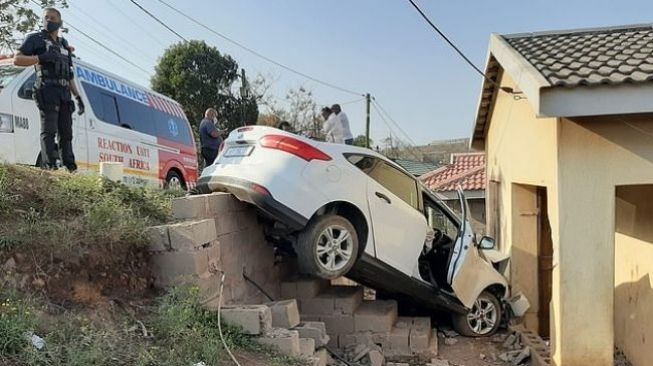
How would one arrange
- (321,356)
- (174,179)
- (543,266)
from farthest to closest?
1. (174,179)
2. (543,266)
3. (321,356)

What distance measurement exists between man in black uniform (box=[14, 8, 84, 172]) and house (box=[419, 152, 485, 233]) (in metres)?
12.8

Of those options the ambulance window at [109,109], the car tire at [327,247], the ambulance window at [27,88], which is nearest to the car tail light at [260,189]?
the car tire at [327,247]

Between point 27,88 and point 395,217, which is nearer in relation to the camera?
point 395,217

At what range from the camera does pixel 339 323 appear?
6.82 meters

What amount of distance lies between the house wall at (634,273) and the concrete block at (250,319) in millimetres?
5074

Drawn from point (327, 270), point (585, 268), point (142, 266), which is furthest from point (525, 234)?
point (142, 266)

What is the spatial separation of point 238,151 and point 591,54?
4.32 m

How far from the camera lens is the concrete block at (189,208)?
17.1 feet

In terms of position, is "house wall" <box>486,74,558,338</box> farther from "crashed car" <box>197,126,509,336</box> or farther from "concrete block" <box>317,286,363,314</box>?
"concrete block" <box>317,286,363,314</box>

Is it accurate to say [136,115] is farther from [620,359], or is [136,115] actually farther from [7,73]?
[620,359]

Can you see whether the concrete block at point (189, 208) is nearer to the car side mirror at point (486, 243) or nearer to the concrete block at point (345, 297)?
the concrete block at point (345, 297)

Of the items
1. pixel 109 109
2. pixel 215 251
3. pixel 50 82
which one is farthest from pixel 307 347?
pixel 109 109

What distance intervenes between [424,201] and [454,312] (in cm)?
173

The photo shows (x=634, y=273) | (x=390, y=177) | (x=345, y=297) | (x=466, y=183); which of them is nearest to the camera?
(x=390, y=177)
